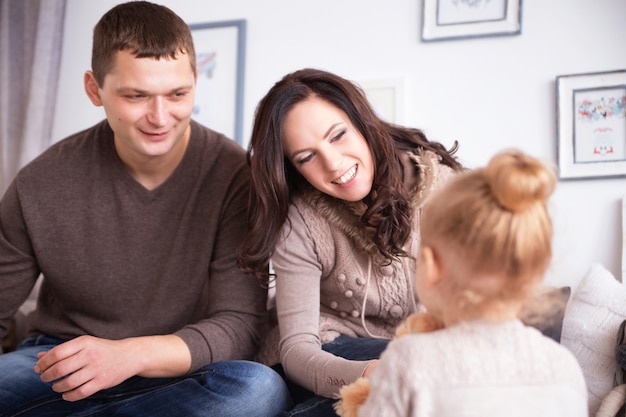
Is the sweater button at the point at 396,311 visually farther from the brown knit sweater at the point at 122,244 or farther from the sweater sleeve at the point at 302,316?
the brown knit sweater at the point at 122,244

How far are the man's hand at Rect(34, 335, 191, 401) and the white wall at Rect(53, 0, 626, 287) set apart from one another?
45.1 inches

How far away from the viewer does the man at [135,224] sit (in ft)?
4.97

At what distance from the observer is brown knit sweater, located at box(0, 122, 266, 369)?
1634mm

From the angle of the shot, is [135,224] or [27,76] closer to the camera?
[135,224]

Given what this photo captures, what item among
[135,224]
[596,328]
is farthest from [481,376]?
[135,224]

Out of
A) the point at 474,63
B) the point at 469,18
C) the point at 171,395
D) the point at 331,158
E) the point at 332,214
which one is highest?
the point at 469,18

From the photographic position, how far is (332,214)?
1.51 m

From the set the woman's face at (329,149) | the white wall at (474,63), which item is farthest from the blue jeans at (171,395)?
the white wall at (474,63)

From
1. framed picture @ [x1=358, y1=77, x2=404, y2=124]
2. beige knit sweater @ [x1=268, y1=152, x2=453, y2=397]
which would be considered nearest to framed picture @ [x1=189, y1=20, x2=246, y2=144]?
framed picture @ [x1=358, y1=77, x2=404, y2=124]

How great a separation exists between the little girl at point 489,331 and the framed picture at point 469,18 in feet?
4.90

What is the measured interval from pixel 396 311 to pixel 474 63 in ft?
3.43

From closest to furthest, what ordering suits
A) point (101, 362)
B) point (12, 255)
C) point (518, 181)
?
point (518, 181) → point (101, 362) → point (12, 255)

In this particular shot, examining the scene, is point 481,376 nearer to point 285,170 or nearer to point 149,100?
point 285,170

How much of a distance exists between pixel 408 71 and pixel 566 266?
821mm
